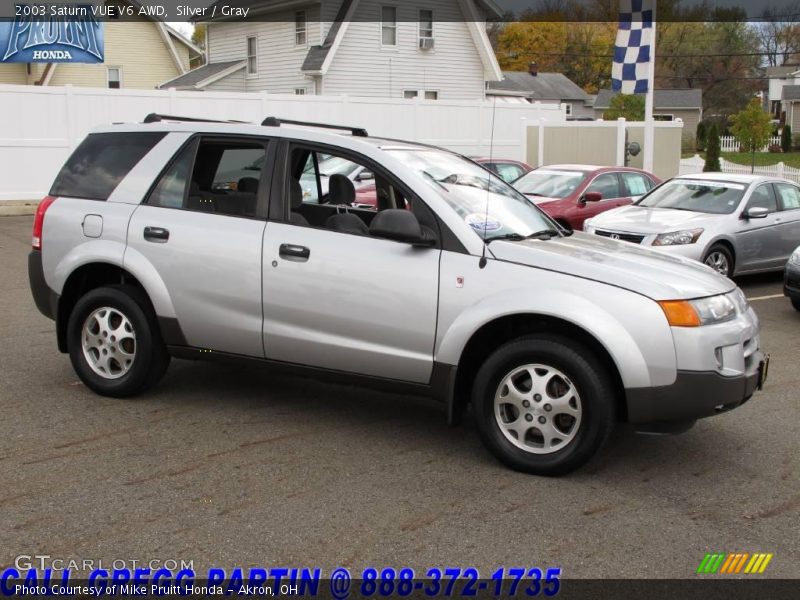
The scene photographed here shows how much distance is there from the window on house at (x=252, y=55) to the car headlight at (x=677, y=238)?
28.3 meters

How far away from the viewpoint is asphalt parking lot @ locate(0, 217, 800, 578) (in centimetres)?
411

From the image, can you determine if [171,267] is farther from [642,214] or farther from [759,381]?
[642,214]

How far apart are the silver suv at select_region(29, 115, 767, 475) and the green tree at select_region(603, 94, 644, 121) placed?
38836 millimetres

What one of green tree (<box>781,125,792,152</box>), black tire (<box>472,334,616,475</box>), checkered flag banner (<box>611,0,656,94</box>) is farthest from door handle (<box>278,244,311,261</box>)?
green tree (<box>781,125,792,152</box>)

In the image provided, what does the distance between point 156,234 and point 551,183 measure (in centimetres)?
974

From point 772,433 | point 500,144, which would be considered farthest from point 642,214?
point 500,144

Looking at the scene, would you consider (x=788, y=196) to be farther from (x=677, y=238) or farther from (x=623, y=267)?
(x=623, y=267)

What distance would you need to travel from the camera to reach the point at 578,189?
47.6 feet

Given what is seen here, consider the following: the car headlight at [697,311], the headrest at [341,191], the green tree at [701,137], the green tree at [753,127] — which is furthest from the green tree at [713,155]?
the car headlight at [697,311]

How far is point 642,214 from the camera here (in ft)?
40.3

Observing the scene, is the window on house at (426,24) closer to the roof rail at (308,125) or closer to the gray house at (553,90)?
the gray house at (553,90)

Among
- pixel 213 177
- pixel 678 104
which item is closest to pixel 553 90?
pixel 678 104

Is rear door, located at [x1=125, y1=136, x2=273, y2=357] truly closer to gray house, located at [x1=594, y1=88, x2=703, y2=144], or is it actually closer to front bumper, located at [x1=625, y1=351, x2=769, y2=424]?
front bumper, located at [x1=625, y1=351, x2=769, y2=424]

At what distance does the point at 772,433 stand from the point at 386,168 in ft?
9.55
